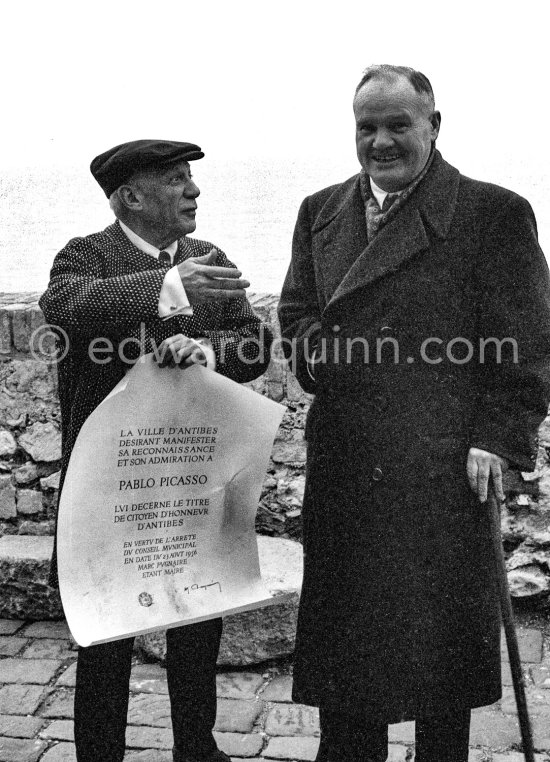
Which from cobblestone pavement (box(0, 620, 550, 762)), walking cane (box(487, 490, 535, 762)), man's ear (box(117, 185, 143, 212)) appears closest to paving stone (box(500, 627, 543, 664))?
cobblestone pavement (box(0, 620, 550, 762))

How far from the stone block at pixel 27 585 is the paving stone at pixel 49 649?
0.18m

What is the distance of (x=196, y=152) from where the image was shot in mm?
2662

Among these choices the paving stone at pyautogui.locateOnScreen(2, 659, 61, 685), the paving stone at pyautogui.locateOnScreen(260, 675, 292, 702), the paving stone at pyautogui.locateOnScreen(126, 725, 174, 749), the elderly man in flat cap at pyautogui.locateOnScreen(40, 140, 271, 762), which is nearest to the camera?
the elderly man in flat cap at pyautogui.locateOnScreen(40, 140, 271, 762)

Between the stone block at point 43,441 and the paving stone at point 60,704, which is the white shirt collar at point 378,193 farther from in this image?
the stone block at point 43,441

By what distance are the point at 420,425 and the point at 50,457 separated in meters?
2.30

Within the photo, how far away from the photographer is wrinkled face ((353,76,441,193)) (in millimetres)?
2381

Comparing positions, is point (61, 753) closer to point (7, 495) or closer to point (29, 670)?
point (29, 670)

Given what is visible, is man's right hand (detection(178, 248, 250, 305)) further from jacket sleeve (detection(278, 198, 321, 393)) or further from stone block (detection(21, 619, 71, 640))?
stone block (detection(21, 619, 71, 640))

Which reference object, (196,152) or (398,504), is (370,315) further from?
(196,152)

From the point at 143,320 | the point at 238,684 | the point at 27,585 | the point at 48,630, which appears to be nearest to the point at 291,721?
the point at 238,684

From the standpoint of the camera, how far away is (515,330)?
239 cm

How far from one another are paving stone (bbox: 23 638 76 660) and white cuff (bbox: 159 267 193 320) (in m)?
1.91

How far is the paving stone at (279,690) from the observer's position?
3.48 metres
